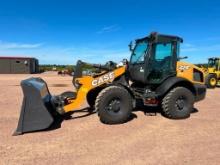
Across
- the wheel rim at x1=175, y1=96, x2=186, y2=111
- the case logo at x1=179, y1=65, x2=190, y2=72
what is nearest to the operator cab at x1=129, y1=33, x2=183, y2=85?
the case logo at x1=179, y1=65, x2=190, y2=72

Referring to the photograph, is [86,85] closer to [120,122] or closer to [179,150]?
[120,122]

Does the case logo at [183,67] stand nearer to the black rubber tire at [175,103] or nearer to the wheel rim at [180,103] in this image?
the black rubber tire at [175,103]

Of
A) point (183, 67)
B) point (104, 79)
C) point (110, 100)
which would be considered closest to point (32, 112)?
point (110, 100)

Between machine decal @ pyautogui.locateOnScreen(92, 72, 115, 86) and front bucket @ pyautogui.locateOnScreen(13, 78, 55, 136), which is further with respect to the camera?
machine decal @ pyautogui.locateOnScreen(92, 72, 115, 86)

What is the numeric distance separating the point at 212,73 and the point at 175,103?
13282 millimetres

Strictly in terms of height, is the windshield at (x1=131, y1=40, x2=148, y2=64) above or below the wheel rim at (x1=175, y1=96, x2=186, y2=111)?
above

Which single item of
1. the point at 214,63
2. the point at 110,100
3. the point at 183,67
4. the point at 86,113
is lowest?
the point at 86,113

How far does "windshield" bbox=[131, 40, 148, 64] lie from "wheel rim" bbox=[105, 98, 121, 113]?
5.80 feet

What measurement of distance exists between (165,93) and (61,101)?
119 inches

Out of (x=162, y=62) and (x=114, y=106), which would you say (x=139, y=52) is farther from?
(x=114, y=106)

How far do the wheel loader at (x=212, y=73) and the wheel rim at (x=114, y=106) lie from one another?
535 inches

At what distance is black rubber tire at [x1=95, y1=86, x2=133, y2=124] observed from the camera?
7055 mm

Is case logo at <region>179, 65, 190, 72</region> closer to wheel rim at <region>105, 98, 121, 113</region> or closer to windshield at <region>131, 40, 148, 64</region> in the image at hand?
windshield at <region>131, 40, 148, 64</region>

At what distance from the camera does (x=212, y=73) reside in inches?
782
